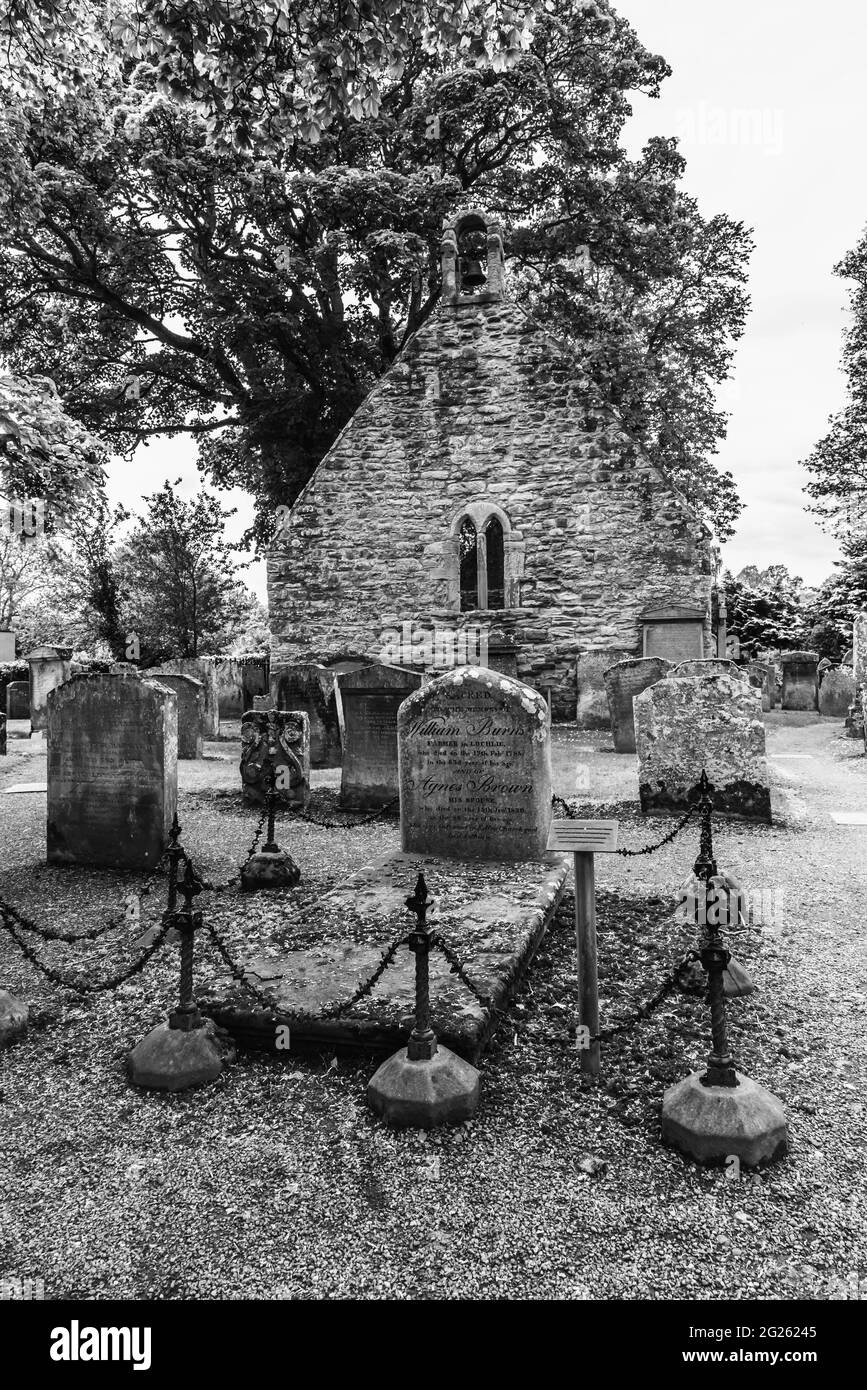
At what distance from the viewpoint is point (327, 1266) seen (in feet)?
6.89

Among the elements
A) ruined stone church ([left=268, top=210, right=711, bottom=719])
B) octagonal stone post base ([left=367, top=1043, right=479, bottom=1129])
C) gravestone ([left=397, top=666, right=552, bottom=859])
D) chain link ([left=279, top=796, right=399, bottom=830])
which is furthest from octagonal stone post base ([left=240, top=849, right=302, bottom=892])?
ruined stone church ([left=268, top=210, right=711, bottom=719])

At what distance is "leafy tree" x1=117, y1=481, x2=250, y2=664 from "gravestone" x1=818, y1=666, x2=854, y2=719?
625 inches

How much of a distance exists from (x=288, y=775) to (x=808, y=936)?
5428 mm

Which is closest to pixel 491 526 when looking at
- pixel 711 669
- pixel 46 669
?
pixel 711 669

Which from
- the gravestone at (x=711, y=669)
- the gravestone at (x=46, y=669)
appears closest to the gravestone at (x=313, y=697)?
the gravestone at (x=711, y=669)

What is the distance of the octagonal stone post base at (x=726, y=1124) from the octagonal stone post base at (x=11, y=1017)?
2.75 meters

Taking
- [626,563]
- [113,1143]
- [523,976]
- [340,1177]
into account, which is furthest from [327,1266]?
[626,563]

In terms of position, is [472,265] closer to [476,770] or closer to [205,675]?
[205,675]

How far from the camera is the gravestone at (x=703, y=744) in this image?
759cm

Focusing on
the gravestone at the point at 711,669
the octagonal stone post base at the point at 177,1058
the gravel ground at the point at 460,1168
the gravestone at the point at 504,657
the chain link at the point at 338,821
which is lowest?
the gravel ground at the point at 460,1168

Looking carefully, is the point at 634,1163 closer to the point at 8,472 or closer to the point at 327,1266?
the point at 327,1266

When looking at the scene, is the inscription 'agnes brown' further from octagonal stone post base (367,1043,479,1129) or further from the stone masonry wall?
the stone masonry wall

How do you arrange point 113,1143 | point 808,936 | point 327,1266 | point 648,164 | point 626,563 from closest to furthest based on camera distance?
1. point 327,1266
2. point 113,1143
3. point 808,936
4. point 626,563
5. point 648,164

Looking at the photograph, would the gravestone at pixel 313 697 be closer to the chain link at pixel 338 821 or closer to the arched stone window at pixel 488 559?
the chain link at pixel 338 821
